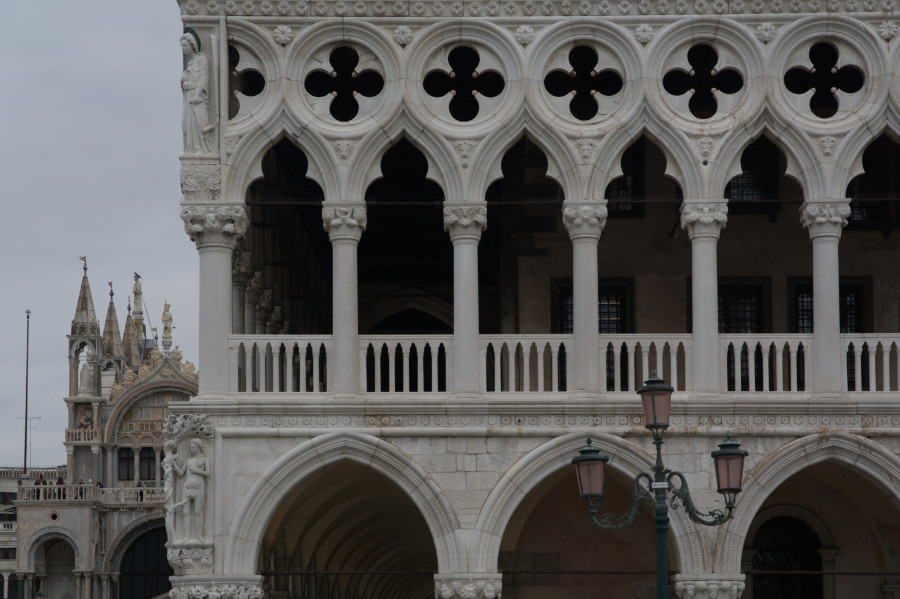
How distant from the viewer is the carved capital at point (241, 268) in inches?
1009

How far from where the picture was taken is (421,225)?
3033 centimetres

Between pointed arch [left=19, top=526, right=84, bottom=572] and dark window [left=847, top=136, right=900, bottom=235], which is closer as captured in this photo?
dark window [left=847, top=136, right=900, bottom=235]

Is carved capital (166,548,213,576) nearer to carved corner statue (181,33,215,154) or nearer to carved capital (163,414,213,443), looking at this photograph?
carved capital (163,414,213,443)

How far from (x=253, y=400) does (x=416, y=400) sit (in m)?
2.21

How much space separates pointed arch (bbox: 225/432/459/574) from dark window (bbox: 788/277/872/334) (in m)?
7.37

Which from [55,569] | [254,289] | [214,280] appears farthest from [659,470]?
[55,569]

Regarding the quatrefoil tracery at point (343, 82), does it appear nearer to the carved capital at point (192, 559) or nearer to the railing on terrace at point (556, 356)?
the railing on terrace at point (556, 356)

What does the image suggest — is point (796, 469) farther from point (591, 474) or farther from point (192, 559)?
point (192, 559)

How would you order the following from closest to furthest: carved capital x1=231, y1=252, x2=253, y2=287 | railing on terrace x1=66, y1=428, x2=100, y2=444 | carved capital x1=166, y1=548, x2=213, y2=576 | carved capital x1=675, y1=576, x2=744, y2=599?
carved capital x1=166, y1=548, x2=213, y2=576
carved capital x1=675, y1=576, x2=744, y2=599
carved capital x1=231, y1=252, x2=253, y2=287
railing on terrace x1=66, y1=428, x2=100, y2=444

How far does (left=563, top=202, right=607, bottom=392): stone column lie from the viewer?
21.4 meters

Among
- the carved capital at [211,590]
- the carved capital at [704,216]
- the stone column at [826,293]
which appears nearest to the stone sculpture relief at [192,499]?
the carved capital at [211,590]

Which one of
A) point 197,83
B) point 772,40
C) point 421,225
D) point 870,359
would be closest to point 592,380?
point 870,359

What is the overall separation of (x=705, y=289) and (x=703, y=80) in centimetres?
463

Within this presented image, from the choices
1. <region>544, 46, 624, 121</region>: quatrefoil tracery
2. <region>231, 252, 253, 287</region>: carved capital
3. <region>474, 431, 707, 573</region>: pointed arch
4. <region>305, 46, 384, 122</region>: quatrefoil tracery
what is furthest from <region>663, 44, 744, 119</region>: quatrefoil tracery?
<region>231, 252, 253, 287</region>: carved capital
